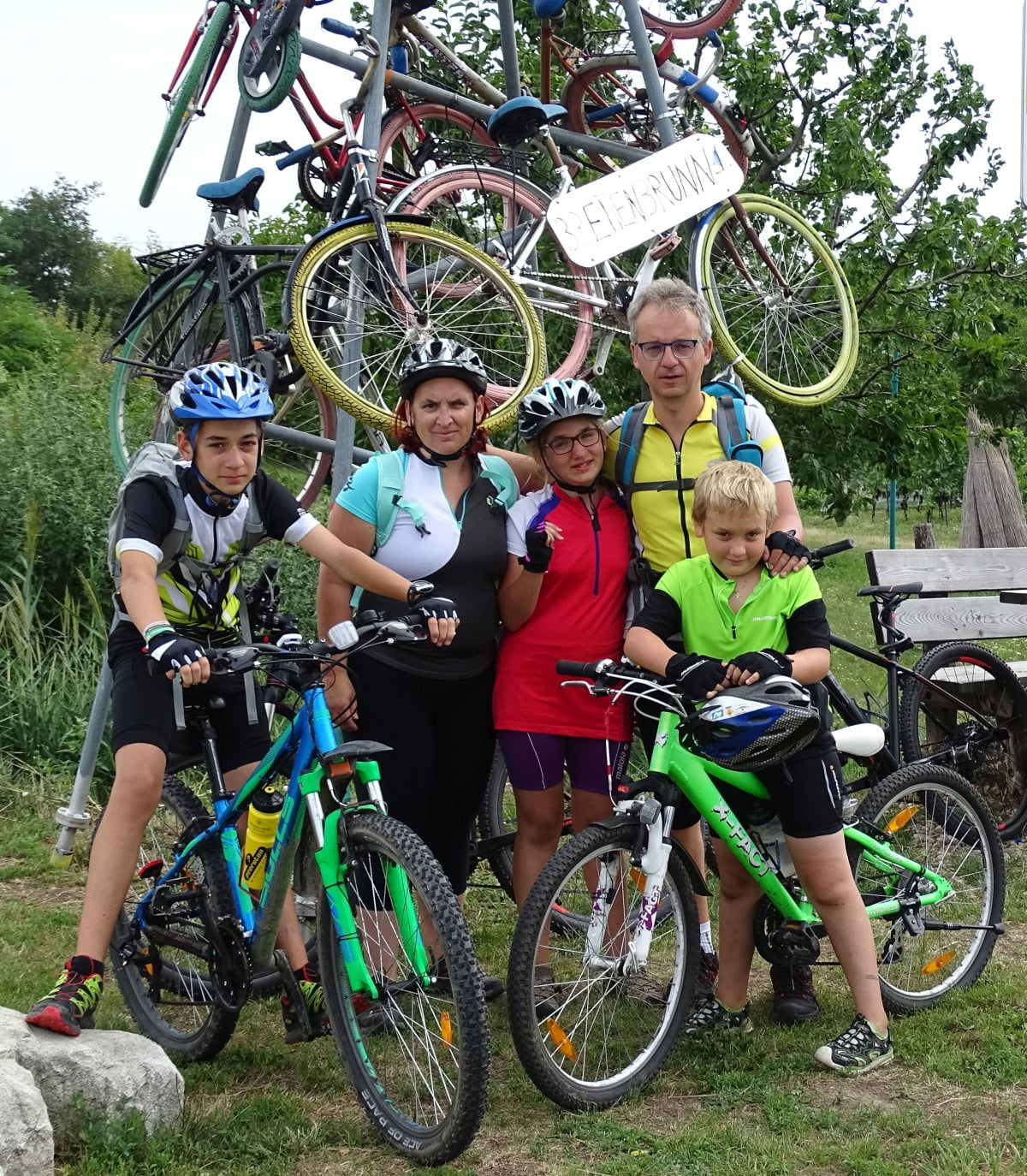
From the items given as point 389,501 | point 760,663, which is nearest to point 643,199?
point 389,501

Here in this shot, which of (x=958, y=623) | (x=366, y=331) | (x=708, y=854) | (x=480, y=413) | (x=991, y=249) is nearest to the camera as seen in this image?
(x=480, y=413)

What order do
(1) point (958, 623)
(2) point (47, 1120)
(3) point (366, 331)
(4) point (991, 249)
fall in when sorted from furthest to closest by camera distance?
(4) point (991, 249) → (1) point (958, 623) → (3) point (366, 331) → (2) point (47, 1120)

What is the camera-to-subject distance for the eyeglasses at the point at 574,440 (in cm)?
383

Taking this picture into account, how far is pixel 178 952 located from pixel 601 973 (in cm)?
132

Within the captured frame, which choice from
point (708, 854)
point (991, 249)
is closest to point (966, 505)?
point (991, 249)

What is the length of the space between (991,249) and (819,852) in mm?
6203

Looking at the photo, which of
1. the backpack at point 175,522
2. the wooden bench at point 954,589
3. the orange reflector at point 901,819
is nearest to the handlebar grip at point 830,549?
the orange reflector at point 901,819

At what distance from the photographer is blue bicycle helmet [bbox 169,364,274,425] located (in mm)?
3494

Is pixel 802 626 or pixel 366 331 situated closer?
pixel 802 626

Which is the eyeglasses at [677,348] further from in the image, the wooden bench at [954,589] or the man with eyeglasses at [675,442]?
the wooden bench at [954,589]

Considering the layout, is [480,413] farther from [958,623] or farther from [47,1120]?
[958,623]

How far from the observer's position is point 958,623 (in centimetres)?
658

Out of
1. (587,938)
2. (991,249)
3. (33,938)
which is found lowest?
(33,938)

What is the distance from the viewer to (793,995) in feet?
13.5
